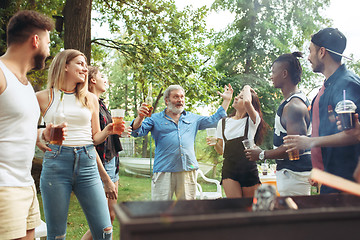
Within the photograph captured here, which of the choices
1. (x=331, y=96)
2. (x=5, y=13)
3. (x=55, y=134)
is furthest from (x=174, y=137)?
(x=5, y=13)

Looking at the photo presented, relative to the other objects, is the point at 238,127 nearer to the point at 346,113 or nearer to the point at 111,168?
the point at 111,168

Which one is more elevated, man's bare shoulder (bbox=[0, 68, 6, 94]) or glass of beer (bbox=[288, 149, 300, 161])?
man's bare shoulder (bbox=[0, 68, 6, 94])

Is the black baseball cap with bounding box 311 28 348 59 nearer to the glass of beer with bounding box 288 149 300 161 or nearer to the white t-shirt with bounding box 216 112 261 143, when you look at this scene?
the glass of beer with bounding box 288 149 300 161

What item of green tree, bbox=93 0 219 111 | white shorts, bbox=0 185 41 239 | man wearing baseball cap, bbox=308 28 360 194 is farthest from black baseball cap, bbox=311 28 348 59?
green tree, bbox=93 0 219 111

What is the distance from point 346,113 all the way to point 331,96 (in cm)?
31

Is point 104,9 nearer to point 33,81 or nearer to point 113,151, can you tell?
point 33,81

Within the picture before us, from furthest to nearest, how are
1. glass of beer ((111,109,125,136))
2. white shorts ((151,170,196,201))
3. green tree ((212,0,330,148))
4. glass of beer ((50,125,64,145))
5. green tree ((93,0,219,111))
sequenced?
green tree ((212,0,330,148)) < green tree ((93,0,219,111)) < white shorts ((151,170,196,201)) < glass of beer ((111,109,125,136)) < glass of beer ((50,125,64,145))

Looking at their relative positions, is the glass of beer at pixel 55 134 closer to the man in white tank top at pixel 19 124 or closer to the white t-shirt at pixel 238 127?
the man in white tank top at pixel 19 124

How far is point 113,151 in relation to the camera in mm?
3492

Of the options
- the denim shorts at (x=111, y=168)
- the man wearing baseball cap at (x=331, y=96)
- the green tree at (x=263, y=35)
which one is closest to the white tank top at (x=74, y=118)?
the denim shorts at (x=111, y=168)

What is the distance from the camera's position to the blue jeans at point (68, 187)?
2387mm

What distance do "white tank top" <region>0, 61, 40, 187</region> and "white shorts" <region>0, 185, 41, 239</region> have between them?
0.04 m

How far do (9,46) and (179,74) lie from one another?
6521 mm

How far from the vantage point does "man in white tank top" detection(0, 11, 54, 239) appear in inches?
70.9
